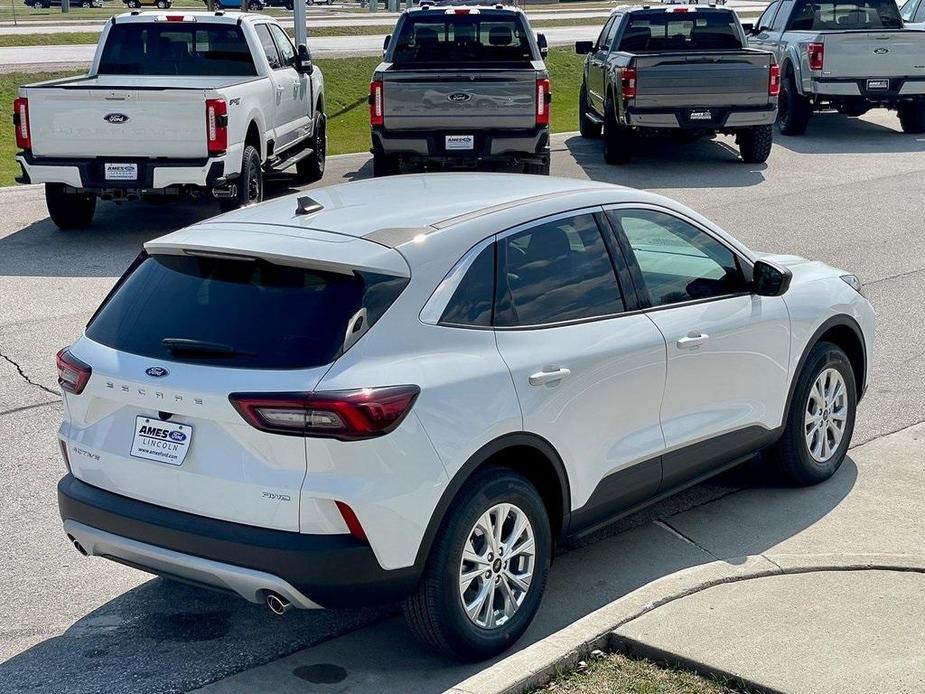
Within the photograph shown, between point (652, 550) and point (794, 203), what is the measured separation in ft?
34.0

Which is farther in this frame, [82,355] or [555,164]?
[555,164]

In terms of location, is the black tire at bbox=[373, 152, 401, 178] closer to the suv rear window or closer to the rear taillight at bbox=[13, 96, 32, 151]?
the rear taillight at bbox=[13, 96, 32, 151]

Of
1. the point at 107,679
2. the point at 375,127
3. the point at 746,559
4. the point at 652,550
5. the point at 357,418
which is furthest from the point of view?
the point at 375,127

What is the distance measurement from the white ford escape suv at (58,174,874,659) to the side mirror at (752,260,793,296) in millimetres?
424

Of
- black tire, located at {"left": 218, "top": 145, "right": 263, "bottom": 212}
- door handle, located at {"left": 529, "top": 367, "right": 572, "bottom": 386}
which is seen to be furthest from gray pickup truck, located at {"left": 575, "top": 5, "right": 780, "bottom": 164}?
door handle, located at {"left": 529, "top": 367, "right": 572, "bottom": 386}

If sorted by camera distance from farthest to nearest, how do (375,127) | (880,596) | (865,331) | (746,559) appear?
1. (375,127)
2. (865,331)
3. (746,559)
4. (880,596)

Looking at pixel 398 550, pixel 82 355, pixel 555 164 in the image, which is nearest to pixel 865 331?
pixel 398 550

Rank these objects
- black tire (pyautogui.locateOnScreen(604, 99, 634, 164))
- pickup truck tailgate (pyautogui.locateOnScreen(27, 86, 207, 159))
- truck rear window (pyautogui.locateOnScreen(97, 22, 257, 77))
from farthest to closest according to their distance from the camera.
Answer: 1. black tire (pyautogui.locateOnScreen(604, 99, 634, 164))
2. truck rear window (pyautogui.locateOnScreen(97, 22, 257, 77))
3. pickup truck tailgate (pyautogui.locateOnScreen(27, 86, 207, 159))

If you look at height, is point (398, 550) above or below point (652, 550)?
above

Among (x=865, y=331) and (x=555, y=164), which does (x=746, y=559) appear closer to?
(x=865, y=331)

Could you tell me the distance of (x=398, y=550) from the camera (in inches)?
182

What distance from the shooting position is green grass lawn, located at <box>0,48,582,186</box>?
2108 centimetres

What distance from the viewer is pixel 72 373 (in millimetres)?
5074

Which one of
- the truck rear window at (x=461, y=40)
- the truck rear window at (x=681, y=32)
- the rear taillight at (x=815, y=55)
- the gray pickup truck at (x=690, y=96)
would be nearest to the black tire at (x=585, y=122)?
the truck rear window at (x=681, y=32)
